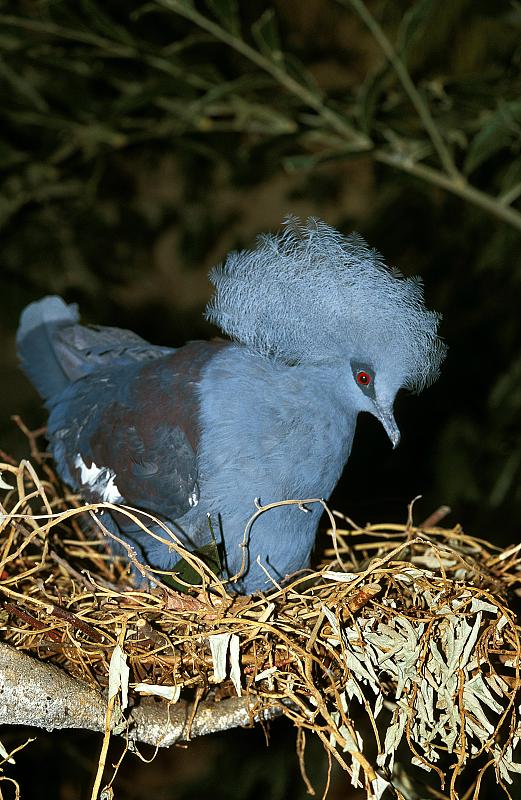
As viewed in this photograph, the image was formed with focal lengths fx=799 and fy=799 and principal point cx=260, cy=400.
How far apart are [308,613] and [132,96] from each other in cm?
93

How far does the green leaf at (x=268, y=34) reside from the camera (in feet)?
4.10

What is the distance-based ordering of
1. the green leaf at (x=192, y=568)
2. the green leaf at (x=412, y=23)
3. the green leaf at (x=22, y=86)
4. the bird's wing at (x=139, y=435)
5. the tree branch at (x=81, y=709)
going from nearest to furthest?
the tree branch at (x=81, y=709), the green leaf at (x=192, y=568), the bird's wing at (x=139, y=435), the green leaf at (x=412, y=23), the green leaf at (x=22, y=86)

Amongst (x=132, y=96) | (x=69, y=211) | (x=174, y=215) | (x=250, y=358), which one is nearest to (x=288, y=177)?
(x=174, y=215)

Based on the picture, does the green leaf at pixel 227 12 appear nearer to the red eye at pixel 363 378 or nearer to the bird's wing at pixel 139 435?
the bird's wing at pixel 139 435

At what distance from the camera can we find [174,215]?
2.22 metres

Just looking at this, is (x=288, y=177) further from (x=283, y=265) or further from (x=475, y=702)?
(x=475, y=702)

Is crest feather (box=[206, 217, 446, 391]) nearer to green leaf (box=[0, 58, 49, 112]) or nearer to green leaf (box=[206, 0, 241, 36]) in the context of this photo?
green leaf (box=[206, 0, 241, 36])

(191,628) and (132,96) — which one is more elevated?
(132,96)

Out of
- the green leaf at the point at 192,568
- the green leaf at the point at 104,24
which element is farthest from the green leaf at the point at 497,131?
the green leaf at the point at 192,568

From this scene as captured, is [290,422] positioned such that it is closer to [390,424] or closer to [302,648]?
[390,424]

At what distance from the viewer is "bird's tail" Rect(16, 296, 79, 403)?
1.35 metres

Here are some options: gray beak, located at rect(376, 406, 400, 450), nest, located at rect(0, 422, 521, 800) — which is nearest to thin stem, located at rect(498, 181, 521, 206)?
gray beak, located at rect(376, 406, 400, 450)

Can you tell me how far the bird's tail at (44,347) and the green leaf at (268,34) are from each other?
1.82 feet

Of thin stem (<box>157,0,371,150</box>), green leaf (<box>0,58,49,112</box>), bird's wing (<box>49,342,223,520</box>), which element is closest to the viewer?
bird's wing (<box>49,342,223,520</box>)
